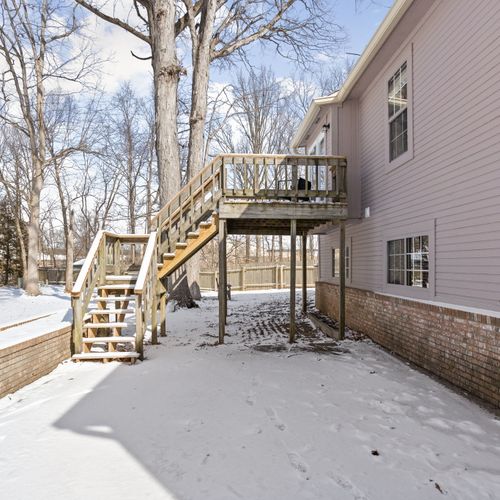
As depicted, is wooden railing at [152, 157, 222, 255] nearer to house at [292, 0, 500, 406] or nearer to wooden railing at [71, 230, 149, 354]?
wooden railing at [71, 230, 149, 354]

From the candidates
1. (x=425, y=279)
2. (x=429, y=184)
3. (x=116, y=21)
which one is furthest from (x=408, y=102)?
(x=116, y=21)

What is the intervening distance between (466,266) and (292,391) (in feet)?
8.84

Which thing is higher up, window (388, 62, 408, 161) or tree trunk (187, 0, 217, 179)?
tree trunk (187, 0, 217, 179)

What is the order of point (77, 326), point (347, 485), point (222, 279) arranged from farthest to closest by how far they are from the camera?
point (222, 279)
point (77, 326)
point (347, 485)

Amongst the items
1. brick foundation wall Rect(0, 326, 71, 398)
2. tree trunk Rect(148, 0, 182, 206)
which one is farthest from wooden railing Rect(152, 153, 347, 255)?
tree trunk Rect(148, 0, 182, 206)

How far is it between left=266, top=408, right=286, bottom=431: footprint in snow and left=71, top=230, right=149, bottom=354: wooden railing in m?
3.30

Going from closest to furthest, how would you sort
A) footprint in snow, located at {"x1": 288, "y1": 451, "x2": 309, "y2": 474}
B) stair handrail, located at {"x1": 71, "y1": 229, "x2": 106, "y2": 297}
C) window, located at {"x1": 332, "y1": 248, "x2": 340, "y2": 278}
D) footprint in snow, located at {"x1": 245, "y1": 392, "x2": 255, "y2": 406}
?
1. footprint in snow, located at {"x1": 288, "y1": 451, "x2": 309, "y2": 474}
2. footprint in snow, located at {"x1": 245, "y1": 392, "x2": 255, "y2": 406}
3. stair handrail, located at {"x1": 71, "y1": 229, "x2": 106, "y2": 297}
4. window, located at {"x1": 332, "y1": 248, "x2": 340, "y2": 278}

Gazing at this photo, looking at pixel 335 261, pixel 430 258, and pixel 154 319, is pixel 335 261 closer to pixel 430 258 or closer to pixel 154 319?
pixel 430 258

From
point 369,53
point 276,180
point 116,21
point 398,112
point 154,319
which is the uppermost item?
point 116,21

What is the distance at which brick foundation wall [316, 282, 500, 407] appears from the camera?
397 centimetres

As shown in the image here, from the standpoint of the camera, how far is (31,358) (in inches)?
178

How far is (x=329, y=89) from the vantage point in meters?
27.7

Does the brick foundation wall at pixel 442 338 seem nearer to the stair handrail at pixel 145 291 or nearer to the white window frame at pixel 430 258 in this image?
the white window frame at pixel 430 258

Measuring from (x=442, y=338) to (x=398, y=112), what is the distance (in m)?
4.11
